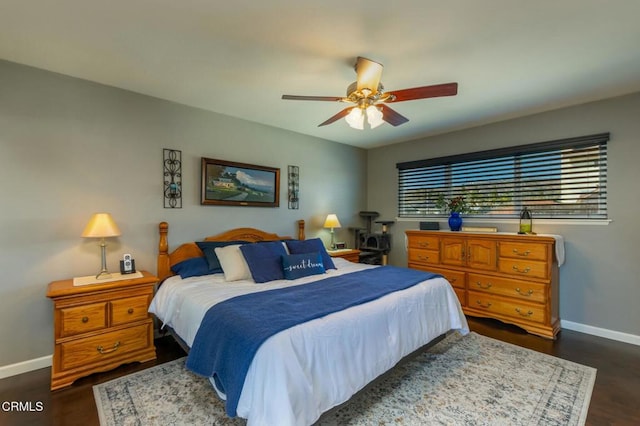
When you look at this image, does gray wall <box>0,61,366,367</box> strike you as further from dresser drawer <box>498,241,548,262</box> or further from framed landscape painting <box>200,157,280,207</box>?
dresser drawer <box>498,241,548,262</box>

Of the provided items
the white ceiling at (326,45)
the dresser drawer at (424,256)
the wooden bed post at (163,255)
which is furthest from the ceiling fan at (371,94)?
the dresser drawer at (424,256)

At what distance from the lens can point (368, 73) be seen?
2.28 metres

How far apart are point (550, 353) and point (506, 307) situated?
65cm

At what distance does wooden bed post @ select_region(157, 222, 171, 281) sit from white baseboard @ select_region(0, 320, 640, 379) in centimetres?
108

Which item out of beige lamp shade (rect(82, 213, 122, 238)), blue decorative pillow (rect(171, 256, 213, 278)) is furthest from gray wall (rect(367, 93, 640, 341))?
beige lamp shade (rect(82, 213, 122, 238))

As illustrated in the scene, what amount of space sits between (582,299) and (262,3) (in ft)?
14.0

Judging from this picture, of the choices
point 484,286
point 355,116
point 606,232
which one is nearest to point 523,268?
point 484,286

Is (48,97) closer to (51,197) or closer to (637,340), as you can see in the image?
(51,197)

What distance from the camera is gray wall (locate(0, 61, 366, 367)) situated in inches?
95.0

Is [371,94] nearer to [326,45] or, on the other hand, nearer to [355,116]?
[355,116]

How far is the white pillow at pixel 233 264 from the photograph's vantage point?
2846mm

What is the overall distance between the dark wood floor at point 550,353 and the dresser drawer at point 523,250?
855 mm

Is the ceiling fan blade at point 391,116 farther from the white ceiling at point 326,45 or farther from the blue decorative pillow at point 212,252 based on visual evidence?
the blue decorative pillow at point 212,252

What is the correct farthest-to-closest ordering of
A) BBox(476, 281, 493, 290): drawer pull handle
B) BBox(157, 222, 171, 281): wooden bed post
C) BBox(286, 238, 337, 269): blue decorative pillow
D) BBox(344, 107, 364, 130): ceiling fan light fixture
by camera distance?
BBox(476, 281, 493, 290): drawer pull handle → BBox(286, 238, 337, 269): blue decorative pillow → BBox(157, 222, 171, 281): wooden bed post → BBox(344, 107, 364, 130): ceiling fan light fixture
